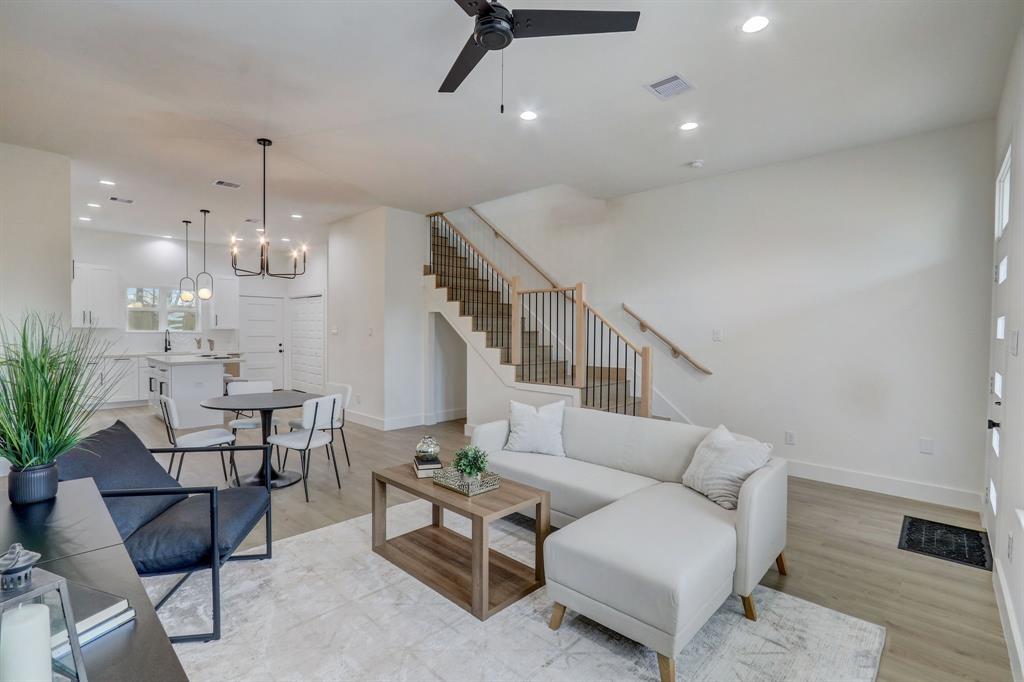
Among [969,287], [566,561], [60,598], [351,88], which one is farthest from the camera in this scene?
[969,287]

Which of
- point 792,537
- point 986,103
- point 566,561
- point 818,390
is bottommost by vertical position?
point 792,537

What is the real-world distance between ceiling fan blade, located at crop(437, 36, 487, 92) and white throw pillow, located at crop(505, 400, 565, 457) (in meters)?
2.29

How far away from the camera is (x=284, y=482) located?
4.27m

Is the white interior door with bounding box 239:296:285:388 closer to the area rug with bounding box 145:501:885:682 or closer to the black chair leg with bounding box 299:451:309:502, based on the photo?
the black chair leg with bounding box 299:451:309:502

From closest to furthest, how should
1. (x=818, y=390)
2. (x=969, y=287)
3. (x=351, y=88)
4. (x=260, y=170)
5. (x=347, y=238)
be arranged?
(x=351, y=88)
(x=969, y=287)
(x=818, y=390)
(x=260, y=170)
(x=347, y=238)

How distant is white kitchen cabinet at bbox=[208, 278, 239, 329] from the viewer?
30.3ft

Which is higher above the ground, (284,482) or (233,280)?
(233,280)

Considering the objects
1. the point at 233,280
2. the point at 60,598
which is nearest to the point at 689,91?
the point at 60,598

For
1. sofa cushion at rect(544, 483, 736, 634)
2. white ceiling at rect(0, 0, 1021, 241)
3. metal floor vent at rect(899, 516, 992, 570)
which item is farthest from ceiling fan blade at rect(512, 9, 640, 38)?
metal floor vent at rect(899, 516, 992, 570)

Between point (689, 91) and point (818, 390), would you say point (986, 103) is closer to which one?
point (689, 91)

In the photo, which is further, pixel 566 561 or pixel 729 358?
pixel 729 358

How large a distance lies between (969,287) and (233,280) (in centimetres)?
1079

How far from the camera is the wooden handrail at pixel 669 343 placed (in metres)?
5.29

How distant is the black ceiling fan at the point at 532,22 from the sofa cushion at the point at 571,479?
2.39 m
